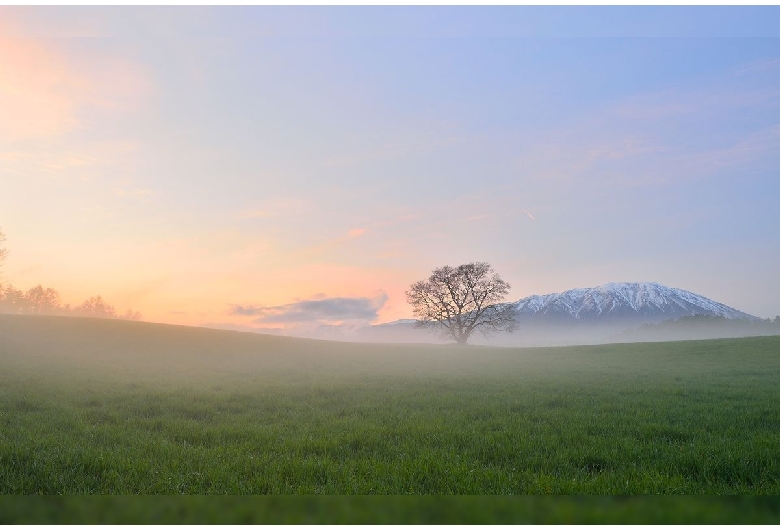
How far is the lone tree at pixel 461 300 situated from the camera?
80312mm

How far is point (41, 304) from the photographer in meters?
144

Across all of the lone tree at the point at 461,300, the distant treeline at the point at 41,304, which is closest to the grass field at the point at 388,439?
the lone tree at the point at 461,300

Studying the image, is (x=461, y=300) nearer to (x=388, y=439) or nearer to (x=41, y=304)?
(x=388, y=439)

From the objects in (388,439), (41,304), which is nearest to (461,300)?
(388,439)

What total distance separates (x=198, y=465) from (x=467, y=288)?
249 feet

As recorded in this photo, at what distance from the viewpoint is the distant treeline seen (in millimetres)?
129125

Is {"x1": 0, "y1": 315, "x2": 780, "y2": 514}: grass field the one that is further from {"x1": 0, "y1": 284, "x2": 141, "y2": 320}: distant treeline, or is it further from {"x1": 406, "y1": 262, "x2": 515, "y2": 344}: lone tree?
{"x1": 0, "y1": 284, "x2": 141, "y2": 320}: distant treeline

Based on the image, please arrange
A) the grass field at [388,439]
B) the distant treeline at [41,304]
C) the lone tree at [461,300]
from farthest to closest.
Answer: the distant treeline at [41,304] → the lone tree at [461,300] → the grass field at [388,439]

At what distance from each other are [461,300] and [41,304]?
137584mm

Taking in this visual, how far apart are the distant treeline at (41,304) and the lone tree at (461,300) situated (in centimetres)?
8711

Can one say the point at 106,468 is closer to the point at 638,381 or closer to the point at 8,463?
the point at 8,463

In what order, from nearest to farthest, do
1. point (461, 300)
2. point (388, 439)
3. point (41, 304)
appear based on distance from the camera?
point (388, 439)
point (461, 300)
point (41, 304)

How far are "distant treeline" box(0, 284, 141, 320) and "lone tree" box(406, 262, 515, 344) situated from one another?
87.1 meters

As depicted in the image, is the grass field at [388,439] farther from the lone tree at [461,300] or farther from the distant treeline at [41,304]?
the distant treeline at [41,304]
